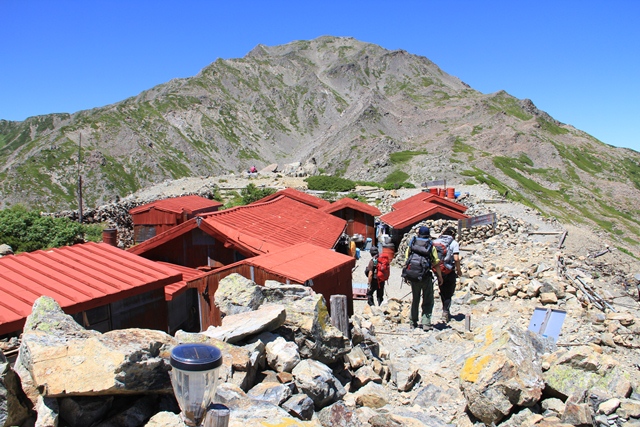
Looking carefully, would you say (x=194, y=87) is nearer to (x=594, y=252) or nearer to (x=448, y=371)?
(x=594, y=252)

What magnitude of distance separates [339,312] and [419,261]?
2.54m

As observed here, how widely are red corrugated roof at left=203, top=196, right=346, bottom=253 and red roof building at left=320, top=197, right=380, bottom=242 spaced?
4677 mm

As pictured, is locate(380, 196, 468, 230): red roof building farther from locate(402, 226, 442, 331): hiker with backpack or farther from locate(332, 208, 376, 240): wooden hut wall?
locate(402, 226, 442, 331): hiker with backpack

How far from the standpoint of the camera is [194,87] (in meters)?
130

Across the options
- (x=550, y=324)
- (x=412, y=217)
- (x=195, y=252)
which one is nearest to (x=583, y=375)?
(x=550, y=324)

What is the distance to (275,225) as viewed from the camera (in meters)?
14.4

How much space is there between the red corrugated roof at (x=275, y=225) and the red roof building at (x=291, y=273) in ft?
5.17

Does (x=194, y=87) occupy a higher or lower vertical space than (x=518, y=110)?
higher

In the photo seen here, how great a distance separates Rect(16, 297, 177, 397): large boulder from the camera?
12.1ft

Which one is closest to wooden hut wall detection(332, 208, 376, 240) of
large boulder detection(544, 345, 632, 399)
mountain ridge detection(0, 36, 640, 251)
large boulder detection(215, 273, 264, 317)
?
large boulder detection(215, 273, 264, 317)

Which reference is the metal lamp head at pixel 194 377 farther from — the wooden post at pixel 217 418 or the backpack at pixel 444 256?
the backpack at pixel 444 256

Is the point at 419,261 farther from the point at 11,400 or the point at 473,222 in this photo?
the point at 473,222

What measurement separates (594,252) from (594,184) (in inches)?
2377

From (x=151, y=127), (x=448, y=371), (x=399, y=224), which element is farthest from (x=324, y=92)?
(x=448, y=371)
